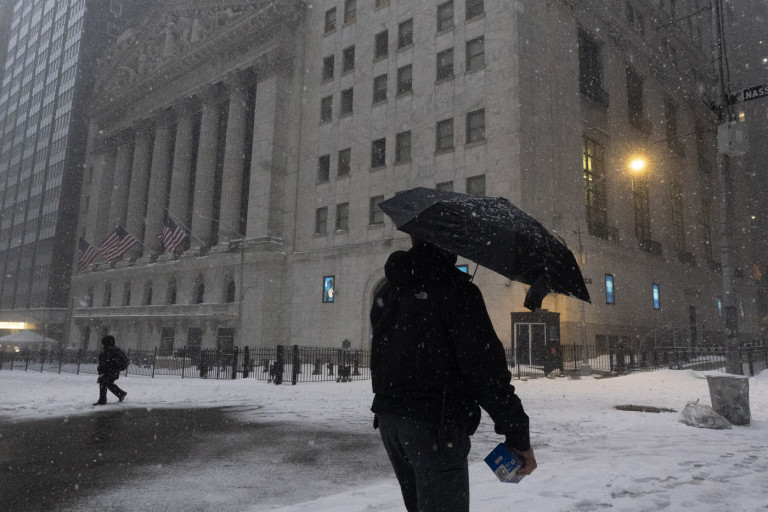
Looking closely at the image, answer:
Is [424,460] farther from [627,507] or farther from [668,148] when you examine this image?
[668,148]

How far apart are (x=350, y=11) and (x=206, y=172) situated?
19013 millimetres

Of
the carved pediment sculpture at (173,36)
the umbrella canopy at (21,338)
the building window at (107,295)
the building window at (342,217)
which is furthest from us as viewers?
the building window at (107,295)

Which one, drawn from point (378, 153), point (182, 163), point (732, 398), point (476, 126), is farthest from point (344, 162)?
point (732, 398)


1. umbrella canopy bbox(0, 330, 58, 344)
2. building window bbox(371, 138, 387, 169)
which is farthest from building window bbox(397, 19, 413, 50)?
umbrella canopy bbox(0, 330, 58, 344)

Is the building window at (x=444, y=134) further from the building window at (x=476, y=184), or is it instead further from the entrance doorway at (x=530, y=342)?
the entrance doorway at (x=530, y=342)

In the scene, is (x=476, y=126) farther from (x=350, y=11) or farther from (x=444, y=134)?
(x=350, y=11)

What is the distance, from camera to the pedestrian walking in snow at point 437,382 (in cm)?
263

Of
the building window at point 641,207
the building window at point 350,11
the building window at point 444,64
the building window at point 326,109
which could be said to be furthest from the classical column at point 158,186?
the building window at point 641,207

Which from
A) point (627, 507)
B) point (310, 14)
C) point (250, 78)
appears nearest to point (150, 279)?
point (250, 78)

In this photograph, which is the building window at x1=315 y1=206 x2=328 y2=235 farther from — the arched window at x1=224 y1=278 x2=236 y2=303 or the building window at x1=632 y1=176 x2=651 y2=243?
the building window at x1=632 y1=176 x2=651 y2=243

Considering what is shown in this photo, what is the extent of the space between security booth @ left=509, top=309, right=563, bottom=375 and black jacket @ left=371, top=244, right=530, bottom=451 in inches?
965

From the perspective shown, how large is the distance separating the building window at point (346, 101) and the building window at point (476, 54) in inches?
380

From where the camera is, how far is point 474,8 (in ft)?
110

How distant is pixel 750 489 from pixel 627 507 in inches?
64.4
